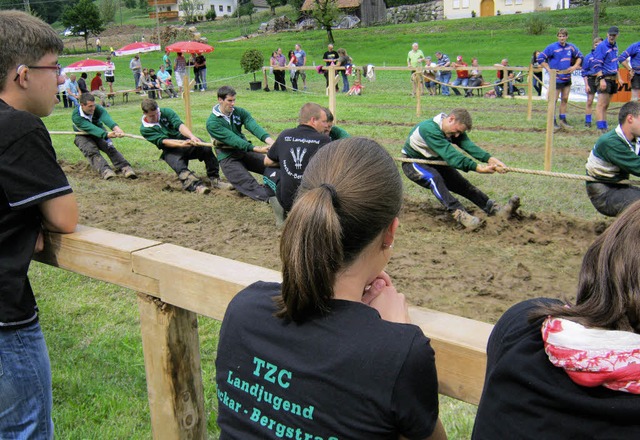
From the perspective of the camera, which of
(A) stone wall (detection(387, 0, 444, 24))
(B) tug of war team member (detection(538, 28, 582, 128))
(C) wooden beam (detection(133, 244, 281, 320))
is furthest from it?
(A) stone wall (detection(387, 0, 444, 24))

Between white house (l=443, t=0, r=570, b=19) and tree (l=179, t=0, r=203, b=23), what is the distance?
3156 cm

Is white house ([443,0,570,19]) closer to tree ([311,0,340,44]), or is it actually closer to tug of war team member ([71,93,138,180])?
tree ([311,0,340,44])

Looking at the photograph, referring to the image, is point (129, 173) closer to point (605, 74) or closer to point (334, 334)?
point (605, 74)

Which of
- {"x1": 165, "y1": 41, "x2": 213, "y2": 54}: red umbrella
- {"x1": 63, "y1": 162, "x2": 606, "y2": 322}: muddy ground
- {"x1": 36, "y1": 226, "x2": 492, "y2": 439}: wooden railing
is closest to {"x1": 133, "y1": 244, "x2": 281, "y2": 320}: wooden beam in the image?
{"x1": 36, "y1": 226, "x2": 492, "y2": 439}: wooden railing

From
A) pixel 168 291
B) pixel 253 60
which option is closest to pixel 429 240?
pixel 168 291

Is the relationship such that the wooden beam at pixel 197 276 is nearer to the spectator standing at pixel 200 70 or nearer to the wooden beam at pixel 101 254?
the wooden beam at pixel 101 254

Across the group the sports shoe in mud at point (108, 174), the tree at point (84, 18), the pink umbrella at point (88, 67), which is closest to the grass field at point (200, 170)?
the sports shoe in mud at point (108, 174)

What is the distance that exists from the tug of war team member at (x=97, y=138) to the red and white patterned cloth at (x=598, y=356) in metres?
9.80

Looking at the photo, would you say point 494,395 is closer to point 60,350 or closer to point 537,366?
point 537,366

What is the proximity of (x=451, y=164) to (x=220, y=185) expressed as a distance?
3.69m

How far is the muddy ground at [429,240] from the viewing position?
5.45 metres

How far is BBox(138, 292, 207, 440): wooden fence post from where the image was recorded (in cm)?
218

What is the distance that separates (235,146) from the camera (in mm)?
9070

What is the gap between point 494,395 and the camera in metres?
1.37
